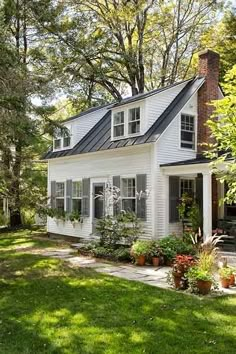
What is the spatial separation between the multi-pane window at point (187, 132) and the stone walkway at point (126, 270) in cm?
520

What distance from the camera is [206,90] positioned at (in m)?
14.1

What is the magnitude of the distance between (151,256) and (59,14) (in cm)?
1533

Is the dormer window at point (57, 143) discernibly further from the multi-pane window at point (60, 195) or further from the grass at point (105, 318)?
the grass at point (105, 318)

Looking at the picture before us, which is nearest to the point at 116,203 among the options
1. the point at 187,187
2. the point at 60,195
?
the point at 187,187

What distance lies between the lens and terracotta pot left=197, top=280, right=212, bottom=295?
723cm

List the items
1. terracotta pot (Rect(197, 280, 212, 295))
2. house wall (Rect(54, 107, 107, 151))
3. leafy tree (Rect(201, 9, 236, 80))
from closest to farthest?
terracotta pot (Rect(197, 280, 212, 295)) < house wall (Rect(54, 107, 107, 151)) < leafy tree (Rect(201, 9, 236, 80))

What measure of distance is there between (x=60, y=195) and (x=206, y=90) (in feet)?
26.0

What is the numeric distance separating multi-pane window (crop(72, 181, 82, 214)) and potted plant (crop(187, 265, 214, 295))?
9.44 meters

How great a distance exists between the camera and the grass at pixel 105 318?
15.9ft

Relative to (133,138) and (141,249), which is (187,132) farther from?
(141,249)

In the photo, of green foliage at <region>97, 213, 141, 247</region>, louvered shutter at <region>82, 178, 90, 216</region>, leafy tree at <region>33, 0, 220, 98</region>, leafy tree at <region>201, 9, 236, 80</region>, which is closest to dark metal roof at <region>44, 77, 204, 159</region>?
louvered shutter at <region>82, 178, 90, 216</region>

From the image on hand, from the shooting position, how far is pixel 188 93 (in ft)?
46.0

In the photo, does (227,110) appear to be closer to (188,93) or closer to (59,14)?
(188,93)

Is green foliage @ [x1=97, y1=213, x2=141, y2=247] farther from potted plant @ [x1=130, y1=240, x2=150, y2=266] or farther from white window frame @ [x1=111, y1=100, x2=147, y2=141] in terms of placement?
white window frame @ [x1=111, y1=100, x2=147, y2=141]
